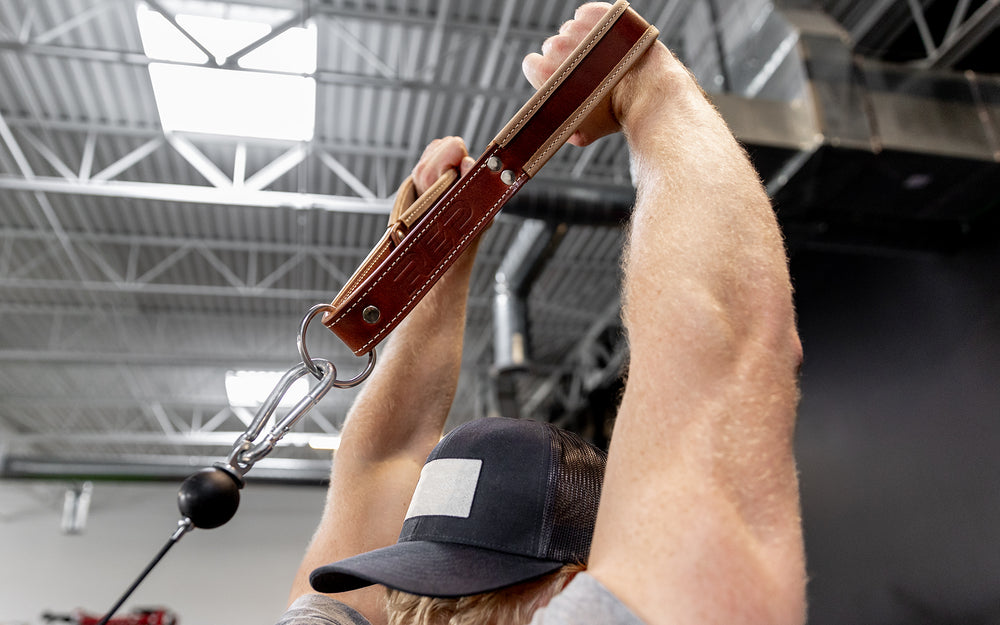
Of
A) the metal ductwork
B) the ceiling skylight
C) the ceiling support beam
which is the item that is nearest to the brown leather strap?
the metal ductwork

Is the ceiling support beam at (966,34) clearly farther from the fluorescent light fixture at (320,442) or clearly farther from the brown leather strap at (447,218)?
the fluorescent light fixture at (320,442)

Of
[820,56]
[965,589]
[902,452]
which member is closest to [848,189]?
[820,56]

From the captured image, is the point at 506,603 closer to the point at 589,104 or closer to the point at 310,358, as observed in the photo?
the point at 310,358

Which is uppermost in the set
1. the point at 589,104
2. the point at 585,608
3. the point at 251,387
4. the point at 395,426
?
the point at 251,387

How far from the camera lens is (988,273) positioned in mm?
3525

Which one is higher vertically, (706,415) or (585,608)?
(706,415)

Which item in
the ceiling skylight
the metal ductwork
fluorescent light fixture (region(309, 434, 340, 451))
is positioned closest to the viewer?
the metal ductwork

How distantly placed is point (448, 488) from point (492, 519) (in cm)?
6

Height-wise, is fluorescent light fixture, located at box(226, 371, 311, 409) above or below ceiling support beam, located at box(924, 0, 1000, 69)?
above

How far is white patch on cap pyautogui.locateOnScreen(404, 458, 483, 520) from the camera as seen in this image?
2.26ft

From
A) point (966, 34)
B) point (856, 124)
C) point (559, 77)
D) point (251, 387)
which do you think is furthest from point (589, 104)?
point (251, 387)

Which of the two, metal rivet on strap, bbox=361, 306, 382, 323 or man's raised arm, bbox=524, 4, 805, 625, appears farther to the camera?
metal rivet on strap, bbox=361, 306, 382, 323

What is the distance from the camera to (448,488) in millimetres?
706

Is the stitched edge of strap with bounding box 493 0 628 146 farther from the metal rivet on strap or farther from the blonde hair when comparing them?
the blonde hair
